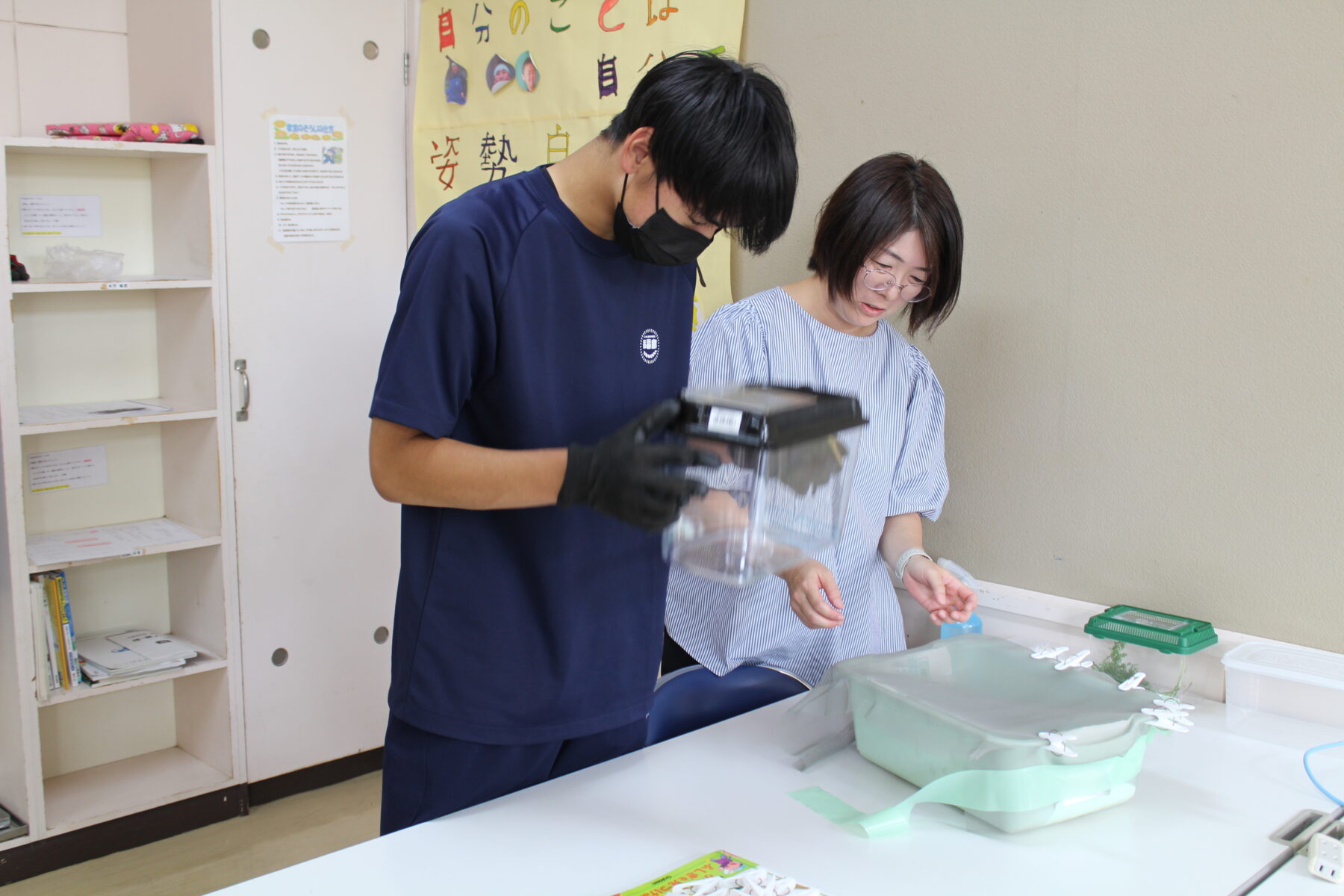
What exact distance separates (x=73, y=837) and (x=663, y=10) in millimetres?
2413

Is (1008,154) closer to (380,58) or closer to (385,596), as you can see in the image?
(380,58)

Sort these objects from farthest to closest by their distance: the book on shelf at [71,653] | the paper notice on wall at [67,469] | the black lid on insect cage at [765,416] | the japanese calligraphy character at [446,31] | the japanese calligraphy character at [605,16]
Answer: the japanese calligraphy character at [446,31]
the paper notice on wall at [67,469]
the book on shelf at [71,653]
the japanese calligraphy character at [605,16]
the black lid on insect cage at [765,416]

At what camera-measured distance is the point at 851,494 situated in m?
1.71

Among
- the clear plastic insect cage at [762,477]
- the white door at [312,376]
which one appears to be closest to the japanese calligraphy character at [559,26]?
the white door at [312,376]

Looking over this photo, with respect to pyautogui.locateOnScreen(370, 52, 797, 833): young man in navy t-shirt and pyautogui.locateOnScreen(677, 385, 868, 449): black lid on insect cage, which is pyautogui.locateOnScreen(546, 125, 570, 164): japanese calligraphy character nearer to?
pyautogui.locateOnScreen(370, 52, 797, 833): young man in navy t-shirt

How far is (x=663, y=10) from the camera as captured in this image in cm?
224

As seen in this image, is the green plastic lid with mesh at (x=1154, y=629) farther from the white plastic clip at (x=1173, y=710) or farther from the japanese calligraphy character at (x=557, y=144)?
the japanese calligraphy character at (x=557, y=144)

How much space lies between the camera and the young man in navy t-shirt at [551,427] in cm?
114

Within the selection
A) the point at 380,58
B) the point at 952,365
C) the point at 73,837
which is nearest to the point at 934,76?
the point at 952,365

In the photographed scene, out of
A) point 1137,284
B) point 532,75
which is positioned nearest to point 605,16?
point 532,75

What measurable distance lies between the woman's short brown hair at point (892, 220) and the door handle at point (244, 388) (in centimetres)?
173

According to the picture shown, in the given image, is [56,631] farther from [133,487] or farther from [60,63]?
[60,63]

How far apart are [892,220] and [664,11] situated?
3.08 feet

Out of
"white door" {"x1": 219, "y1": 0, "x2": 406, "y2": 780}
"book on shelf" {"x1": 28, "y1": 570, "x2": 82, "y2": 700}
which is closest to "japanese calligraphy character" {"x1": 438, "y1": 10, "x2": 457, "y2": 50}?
"white door" {"x1": 219, "y1": 0, "x2": 406, "y2": 780}
